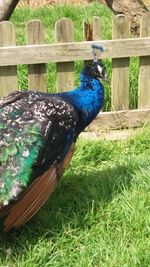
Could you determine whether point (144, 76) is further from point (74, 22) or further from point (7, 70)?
point (74, 22)

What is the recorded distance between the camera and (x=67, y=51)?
5074 millimetres

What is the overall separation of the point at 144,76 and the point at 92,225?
219 cm

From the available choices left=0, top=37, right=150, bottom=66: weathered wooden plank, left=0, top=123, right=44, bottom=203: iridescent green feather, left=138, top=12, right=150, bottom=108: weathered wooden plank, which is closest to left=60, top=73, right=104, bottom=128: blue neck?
left=0, top=123, right=44, bottom=203: iridescent green feather

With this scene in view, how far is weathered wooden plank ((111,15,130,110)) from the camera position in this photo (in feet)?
17.1

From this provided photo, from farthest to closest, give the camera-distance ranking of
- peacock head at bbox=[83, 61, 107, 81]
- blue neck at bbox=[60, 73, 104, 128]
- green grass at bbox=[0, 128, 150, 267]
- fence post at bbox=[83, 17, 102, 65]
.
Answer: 1. fence post at bbox=[83, 17, 102, 65]
2. peacock head at bbox=[83, 61, 107, 81]
3. blue neck at bbox=[60, 73, 104, 128]
4. green grass at bbox=[0, 128, 150, 267]

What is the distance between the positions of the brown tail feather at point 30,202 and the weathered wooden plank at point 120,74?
6.96 ft

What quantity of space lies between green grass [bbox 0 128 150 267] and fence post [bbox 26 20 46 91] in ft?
3.54

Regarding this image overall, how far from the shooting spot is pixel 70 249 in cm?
350

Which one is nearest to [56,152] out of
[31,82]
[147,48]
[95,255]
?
[95,255]

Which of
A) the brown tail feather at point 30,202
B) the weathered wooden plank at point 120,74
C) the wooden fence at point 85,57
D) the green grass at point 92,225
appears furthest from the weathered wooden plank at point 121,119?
the brown tail feather at point 30,202

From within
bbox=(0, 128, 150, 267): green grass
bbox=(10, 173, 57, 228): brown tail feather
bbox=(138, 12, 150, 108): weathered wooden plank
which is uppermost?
bbox=(138, 12, 150, 108): weathered wooden plank

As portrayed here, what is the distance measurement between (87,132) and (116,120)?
31 cm

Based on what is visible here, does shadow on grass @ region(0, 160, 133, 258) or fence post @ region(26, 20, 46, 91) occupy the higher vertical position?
fence post @ region(26, 20, 46, 91)

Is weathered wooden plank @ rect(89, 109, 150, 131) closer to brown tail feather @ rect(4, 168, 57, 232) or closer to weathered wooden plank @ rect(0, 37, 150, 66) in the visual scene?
weathered wooden plank @ rect(0, 37, 150, 66)
